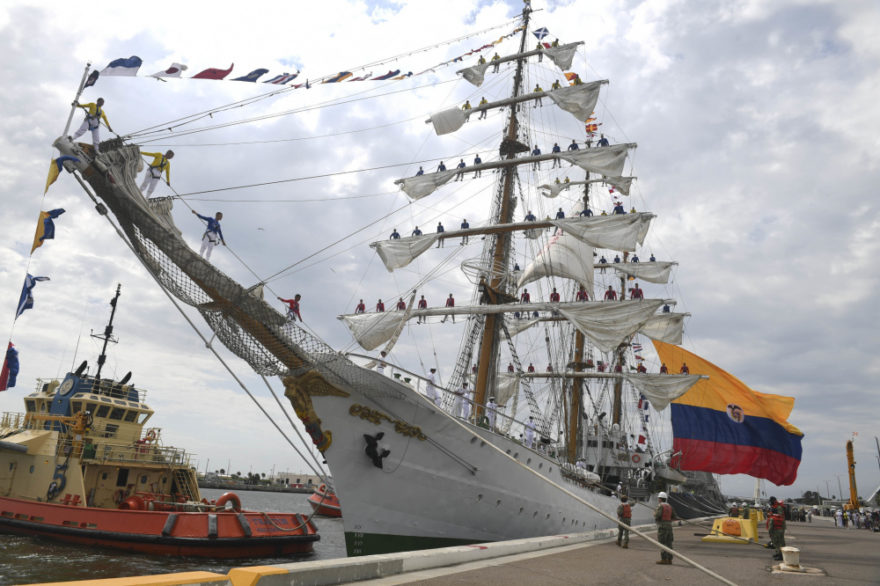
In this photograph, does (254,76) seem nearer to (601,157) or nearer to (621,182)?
(601,157)

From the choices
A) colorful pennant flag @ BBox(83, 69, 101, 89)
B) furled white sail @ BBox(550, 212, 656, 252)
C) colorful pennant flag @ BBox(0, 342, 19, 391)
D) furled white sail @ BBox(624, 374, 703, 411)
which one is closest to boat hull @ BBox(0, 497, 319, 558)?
colorful pennant flag @ BBox(0, 342, 19, 391)

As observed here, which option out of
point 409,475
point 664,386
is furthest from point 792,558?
point 664,386

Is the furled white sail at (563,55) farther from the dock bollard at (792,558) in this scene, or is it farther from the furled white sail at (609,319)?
the dock bollard at (792,558)

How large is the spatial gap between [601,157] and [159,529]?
22.5 meters

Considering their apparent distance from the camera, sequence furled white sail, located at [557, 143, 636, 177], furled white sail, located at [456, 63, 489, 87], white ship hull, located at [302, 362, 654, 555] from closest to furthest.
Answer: white ship hull, located at [302, 362, 654, 555]
furled white sail, located at [557, 143, 636, 177]
furled white sail, located at [456, 63, 489, 87]

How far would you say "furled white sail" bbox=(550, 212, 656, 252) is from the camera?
2500cm

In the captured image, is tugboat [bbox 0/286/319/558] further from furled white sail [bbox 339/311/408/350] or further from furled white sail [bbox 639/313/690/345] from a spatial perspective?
furled white sail [bbox 639/313/690/345]

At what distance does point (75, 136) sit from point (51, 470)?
13502 millimetres

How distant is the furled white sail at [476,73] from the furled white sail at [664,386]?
56.7 feet

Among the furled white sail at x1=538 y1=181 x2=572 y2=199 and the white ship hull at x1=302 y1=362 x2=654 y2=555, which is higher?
the furled white sail at x1=538 y1=181 x2=572 y2=199

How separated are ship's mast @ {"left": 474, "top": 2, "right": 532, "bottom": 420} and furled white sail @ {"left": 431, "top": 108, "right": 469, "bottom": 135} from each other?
90.7 inches

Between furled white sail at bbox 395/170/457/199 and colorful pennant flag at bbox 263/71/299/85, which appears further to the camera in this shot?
furled white sail at bbox 395/170/457/199

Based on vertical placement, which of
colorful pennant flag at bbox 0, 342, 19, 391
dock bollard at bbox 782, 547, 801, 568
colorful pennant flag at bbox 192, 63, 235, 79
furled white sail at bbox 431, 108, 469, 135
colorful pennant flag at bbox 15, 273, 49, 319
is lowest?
dock bollard at bbox 782, 547, 801, 568

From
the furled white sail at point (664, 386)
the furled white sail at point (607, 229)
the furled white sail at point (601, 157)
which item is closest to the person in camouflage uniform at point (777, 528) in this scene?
the furled white sail at point (607, 229)
